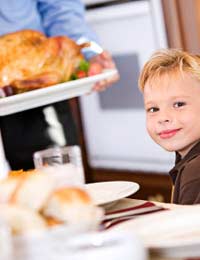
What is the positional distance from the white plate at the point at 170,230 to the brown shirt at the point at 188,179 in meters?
0.23

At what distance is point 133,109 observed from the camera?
3.91m

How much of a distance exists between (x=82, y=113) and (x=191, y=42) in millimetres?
809

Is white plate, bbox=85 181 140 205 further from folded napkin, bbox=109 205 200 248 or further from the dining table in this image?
folded napkin, bbox=109 205 200 248

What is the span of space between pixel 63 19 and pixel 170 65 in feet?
3.92

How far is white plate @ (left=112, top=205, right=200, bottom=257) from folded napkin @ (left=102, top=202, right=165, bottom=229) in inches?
2.3

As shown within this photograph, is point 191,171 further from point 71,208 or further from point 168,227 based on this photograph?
point 71,208

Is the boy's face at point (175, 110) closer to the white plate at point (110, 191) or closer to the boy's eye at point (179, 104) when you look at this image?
the boy's eye at point (179, 104)

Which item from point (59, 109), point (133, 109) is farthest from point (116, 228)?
point (133, 109)

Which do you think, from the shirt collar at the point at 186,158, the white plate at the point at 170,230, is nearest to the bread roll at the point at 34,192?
the white plate at the point at 170,230

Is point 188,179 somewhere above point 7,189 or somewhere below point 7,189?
below

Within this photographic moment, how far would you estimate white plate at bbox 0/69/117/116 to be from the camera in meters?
2.03

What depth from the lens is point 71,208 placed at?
3.04 feet

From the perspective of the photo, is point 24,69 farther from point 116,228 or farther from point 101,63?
point 116,228

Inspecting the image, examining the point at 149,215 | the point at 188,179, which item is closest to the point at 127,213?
the point at 149,215
